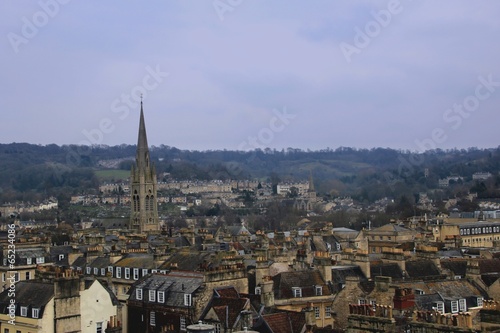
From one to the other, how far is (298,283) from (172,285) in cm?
767

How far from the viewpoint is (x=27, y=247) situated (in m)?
59.1

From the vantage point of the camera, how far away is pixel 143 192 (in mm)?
139125

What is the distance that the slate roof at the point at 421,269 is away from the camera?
4590 cm

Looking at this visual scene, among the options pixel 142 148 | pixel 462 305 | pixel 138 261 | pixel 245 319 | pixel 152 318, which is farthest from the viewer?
pixel 142 148

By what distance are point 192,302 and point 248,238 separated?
4757 cm

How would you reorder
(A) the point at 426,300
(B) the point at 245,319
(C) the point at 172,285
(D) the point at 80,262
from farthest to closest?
(D) the point at 80,262
(C) the point at 172,285
(A) the point at 426,300
(B) the point at 245,319

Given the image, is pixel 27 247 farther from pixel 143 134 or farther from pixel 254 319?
pixel 143 134

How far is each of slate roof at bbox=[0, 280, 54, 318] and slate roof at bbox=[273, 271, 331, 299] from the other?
12.4m

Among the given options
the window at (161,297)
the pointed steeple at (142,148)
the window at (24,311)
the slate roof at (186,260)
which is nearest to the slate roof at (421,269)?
the slate roof at (186,260)

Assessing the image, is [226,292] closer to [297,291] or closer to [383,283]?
[297,291]

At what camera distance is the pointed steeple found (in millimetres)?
142500

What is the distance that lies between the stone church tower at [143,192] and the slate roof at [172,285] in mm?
90951

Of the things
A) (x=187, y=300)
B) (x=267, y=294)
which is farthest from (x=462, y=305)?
(x=187, y=300)

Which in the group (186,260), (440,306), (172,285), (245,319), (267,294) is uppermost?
(186,260)
